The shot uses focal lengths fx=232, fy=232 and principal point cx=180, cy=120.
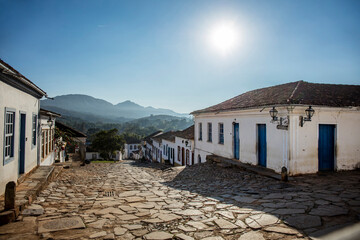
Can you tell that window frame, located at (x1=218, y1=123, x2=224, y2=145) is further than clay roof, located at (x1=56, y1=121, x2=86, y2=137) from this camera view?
No

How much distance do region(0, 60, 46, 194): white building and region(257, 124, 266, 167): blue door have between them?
378 inches

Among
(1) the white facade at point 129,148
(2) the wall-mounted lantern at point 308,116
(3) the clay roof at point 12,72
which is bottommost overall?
(1) the white facade at point 129,148

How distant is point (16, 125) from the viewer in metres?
6.90

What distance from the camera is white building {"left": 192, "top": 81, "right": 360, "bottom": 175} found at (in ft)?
30.4

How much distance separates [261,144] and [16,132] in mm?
9875

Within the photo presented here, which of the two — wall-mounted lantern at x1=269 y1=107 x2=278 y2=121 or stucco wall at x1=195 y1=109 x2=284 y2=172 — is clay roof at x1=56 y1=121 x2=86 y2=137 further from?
wall-mounted lantern at x1=269 y1=107 x2=278 y2=121

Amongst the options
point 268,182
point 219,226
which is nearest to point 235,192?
point 268,182

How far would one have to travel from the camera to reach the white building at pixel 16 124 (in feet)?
18.9

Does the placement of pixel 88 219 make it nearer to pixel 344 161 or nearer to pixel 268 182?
pixel 268 182

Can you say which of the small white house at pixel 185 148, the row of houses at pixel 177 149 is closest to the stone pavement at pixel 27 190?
the small white house at pixel 185 148

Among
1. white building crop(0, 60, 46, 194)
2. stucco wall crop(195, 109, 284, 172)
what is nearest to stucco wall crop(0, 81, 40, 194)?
white building crop(0, 60, 46, 194)

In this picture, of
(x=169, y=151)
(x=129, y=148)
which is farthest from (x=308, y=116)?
(x=129, y=148)

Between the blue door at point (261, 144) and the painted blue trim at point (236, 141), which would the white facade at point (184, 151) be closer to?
the painted blue trim at point (236, 141)

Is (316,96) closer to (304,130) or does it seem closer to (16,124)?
(304,130)
